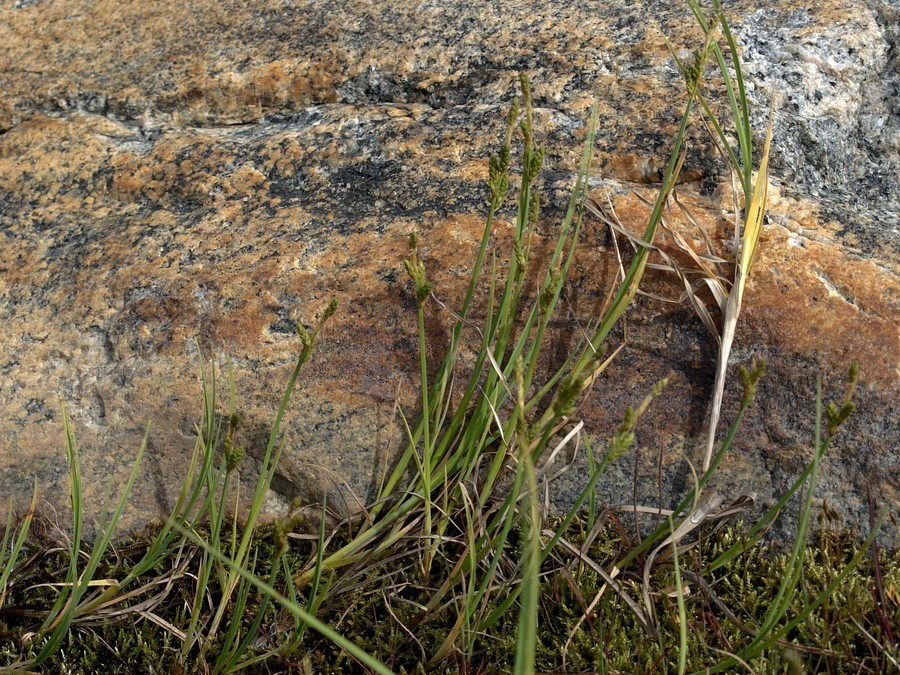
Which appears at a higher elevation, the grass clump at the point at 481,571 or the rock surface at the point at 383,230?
the rock surface at the point at 383,230

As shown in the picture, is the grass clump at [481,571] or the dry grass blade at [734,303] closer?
the grass clump at [481,571]

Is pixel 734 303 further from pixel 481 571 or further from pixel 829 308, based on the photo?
pixel 481 571

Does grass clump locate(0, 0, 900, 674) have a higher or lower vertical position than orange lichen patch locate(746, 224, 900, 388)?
lower

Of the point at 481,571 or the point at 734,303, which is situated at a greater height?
the point at 734,303

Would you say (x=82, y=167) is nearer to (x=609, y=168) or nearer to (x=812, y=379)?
(x=609, y=168)

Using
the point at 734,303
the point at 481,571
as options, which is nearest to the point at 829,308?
the point at 734,303

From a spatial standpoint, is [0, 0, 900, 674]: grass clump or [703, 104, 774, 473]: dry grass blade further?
[703, 104, 774, 473]: dry grass blade
